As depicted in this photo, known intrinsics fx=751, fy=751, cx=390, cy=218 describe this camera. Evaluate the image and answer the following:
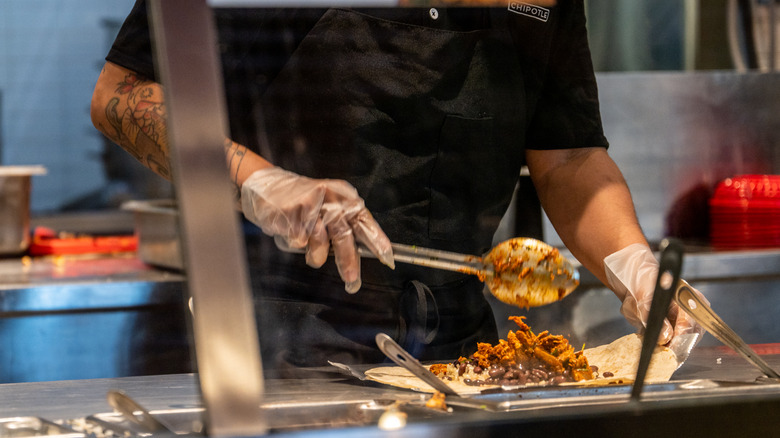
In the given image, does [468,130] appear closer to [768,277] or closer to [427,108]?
[427,108]

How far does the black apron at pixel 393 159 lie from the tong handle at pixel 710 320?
48 cm

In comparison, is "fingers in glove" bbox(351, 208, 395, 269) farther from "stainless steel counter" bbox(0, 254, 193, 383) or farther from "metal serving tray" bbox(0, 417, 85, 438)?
"stainless steel counter" bbox(0, 254, 193, 383)

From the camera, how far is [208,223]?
58 centimetres

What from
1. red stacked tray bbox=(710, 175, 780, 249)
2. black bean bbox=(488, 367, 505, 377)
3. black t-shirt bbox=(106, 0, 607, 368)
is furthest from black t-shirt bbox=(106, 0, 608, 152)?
red stacked tray bbox=(710, 175, 780, 249)

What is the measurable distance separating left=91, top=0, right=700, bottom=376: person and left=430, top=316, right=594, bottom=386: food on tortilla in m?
0.19

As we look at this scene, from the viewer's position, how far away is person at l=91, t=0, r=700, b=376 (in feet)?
3.77

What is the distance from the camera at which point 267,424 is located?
626 millimetres

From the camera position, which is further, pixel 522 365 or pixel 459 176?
pixel 459 176

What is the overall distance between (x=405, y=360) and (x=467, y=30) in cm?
72

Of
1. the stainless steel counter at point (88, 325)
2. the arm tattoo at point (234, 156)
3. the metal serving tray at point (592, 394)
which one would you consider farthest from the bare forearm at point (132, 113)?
the stainless steel counter at point (88, 325)

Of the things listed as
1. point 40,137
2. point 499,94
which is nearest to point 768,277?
point 499,94

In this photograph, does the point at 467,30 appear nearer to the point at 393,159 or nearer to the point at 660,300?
the point at 393,159

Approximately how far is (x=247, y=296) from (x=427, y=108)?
797 millimetres

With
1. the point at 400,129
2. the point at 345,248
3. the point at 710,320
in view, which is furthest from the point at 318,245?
the point at 710,320
